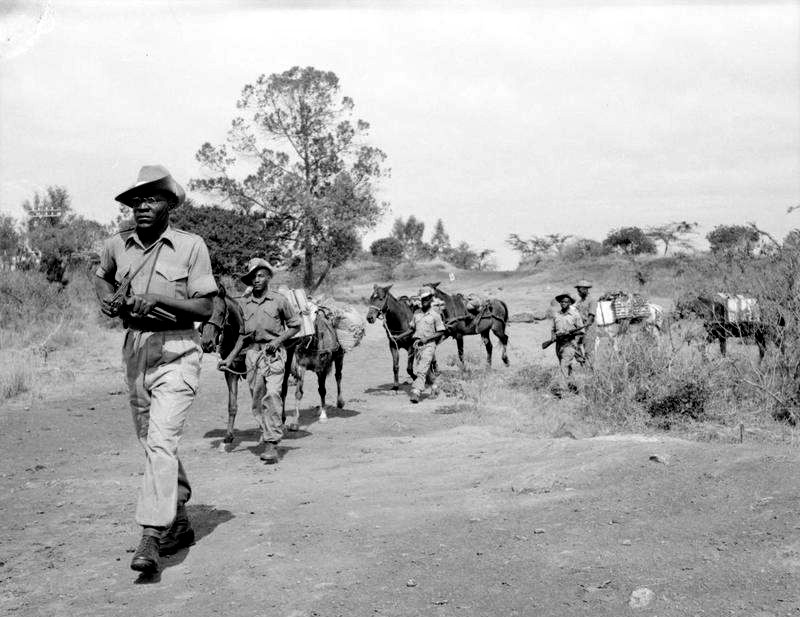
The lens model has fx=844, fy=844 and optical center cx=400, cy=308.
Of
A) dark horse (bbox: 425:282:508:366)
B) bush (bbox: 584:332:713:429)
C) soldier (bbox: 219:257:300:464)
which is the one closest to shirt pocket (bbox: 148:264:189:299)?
soldier (bbox: 219:257:300:464)

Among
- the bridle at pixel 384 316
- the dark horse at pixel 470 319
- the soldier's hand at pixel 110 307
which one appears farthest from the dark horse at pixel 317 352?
the soldier's hand at pixel 110 307

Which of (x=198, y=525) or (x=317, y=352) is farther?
(x=317, y=352)

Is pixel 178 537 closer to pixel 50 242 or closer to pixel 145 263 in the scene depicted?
pixel 145 263

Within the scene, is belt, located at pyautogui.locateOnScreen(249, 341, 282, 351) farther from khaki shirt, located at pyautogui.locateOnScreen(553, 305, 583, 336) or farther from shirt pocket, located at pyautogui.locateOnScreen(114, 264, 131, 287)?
khaki shirt, located at pyautogui.locateOnScreen(553, 305, 583, 336)

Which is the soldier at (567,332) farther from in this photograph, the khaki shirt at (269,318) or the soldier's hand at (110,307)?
the soldier's hand at (110,307)

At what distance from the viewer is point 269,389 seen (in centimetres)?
886

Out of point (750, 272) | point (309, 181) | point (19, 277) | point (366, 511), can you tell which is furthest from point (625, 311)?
point (309, 181)

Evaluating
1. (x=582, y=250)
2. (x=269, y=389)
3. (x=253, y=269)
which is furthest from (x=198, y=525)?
(x=582, y=250)

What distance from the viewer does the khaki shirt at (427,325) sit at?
47.7ft

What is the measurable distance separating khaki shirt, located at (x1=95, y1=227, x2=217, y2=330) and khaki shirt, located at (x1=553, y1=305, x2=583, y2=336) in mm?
9920

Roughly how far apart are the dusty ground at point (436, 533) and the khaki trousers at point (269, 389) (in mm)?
431

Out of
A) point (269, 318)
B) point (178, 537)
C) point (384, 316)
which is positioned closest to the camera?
point (178, 537)

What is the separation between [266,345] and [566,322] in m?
6.89

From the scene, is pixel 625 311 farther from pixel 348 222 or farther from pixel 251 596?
pixel 348 222
